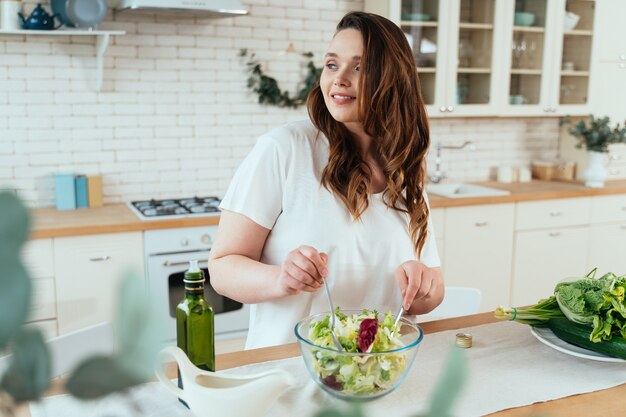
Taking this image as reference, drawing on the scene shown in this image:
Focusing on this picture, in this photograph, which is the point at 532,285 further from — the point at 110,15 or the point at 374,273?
the point at 110,15

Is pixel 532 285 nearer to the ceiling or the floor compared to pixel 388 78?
nearer to the floor

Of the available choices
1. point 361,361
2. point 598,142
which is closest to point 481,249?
point 598,142

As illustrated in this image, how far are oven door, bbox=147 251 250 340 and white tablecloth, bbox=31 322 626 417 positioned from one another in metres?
1.81

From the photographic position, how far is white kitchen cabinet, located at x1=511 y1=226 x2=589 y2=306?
13.9 feet

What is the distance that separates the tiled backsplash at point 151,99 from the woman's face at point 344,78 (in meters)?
2.07

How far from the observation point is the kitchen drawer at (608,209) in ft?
14.5

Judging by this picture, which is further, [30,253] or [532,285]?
[532,285]

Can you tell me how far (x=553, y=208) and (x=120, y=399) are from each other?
4.36m

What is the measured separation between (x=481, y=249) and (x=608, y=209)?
1.04 m

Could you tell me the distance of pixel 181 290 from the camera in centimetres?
338

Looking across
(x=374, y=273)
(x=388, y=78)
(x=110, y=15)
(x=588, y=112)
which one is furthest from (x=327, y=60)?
(x=588, y=112)

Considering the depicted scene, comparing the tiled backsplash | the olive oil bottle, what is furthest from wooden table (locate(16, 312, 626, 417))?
the tiled backsplash

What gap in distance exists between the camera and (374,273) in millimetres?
1866

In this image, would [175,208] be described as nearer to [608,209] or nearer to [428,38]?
[428,38]
